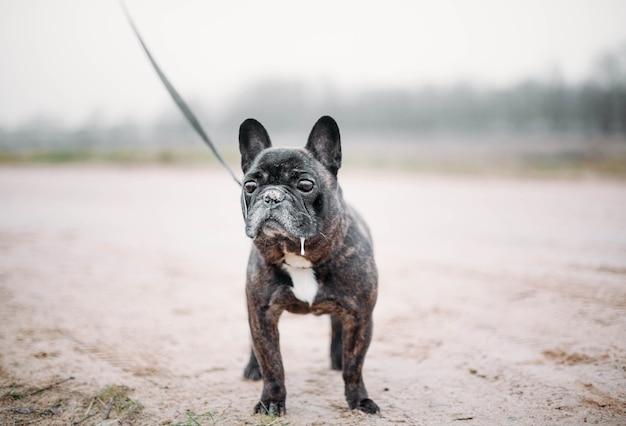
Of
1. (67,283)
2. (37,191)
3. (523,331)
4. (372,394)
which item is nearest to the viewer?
(372,394)

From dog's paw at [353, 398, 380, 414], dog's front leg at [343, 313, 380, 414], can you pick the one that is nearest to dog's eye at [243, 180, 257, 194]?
dog's front leg at [343, 313, 380, 414]

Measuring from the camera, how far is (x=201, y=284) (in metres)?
7.01

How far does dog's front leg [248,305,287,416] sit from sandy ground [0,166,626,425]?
117 mm

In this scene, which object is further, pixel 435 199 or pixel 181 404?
pixel 435 199

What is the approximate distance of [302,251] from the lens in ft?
9.32

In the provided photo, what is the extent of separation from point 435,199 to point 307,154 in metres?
13.6

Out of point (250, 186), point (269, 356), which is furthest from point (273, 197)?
point (269, 356)

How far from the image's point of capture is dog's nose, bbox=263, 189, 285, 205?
8.97ft

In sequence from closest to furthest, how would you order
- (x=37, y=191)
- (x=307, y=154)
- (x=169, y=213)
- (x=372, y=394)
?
1. (x=307, y=154)
2. (x=372, y=394)
3. (x=169, y=213)
4. (x=37, y=191)

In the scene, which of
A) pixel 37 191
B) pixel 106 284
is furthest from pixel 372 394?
pixel 37 191

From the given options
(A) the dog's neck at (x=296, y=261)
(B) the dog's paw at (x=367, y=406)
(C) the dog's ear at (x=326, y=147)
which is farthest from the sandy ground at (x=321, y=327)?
(C) the dog's ear at (x=326, y=147)

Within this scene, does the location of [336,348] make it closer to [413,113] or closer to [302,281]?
[302,281]

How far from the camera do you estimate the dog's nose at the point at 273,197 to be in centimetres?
273

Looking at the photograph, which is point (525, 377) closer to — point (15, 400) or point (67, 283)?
point (15, 400)
